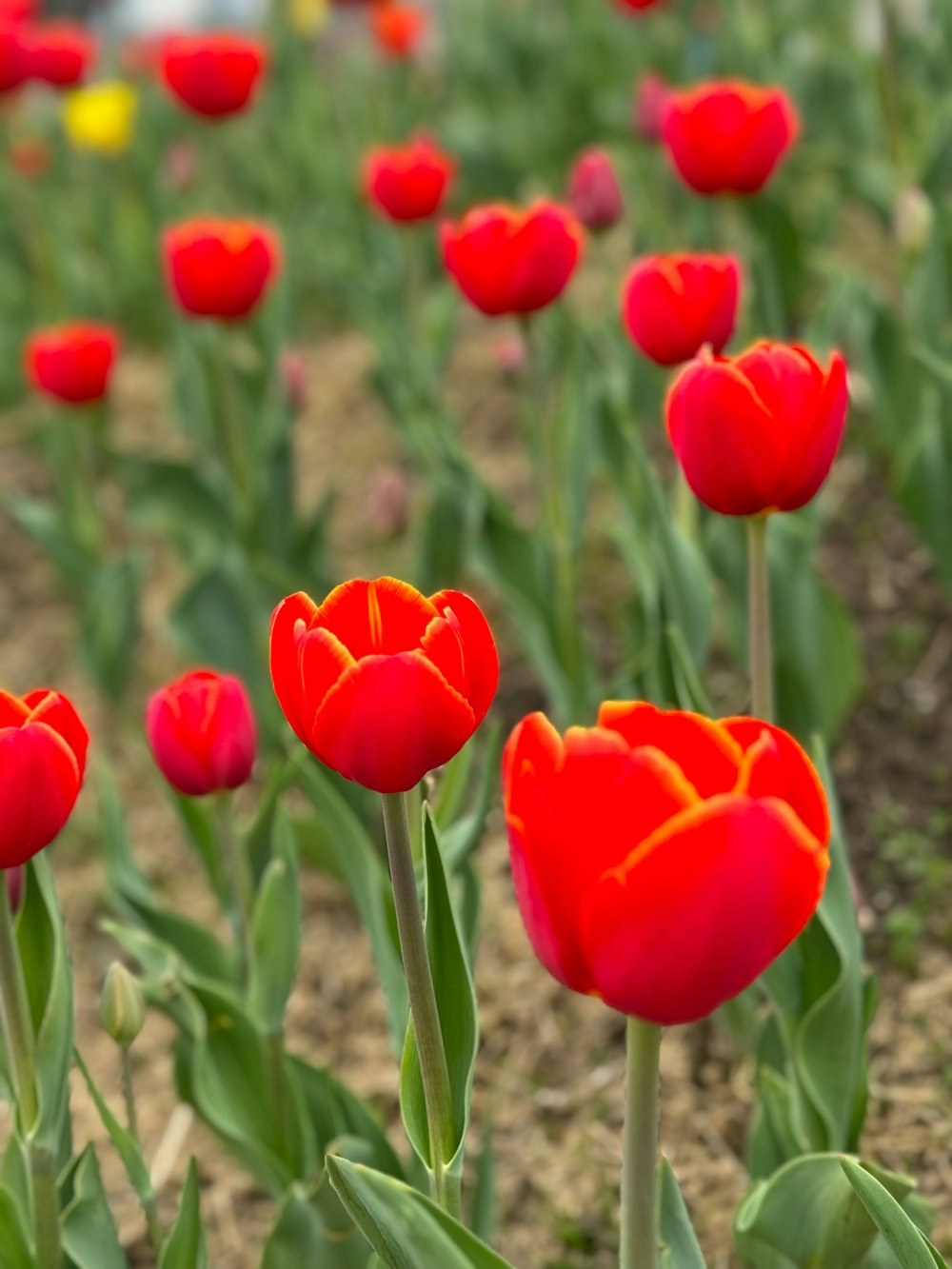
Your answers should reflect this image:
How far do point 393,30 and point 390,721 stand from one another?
3.70m

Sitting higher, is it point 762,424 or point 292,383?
point 762,424

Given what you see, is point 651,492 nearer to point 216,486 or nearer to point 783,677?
point 783,677

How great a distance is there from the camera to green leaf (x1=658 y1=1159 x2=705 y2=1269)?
104cm

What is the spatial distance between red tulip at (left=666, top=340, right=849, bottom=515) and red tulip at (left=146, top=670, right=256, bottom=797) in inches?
18.5

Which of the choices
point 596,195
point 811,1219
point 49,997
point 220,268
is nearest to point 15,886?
point 49,997

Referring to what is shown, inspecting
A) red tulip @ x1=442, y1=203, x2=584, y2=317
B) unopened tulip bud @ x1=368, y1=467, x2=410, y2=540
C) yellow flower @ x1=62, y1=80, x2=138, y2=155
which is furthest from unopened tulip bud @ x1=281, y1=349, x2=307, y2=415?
yellow flower @ x1=62, y1=80, x2=138, y2=155

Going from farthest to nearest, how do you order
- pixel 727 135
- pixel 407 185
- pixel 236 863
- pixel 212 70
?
pixel 212 70 < pixel 407 185 < pixel 727 135 < pixel 236 863

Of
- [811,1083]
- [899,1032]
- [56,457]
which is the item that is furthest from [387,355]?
[811,1083]

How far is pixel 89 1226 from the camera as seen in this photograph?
3.94 feet

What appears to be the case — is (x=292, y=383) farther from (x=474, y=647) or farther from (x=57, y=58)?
(x=474, y=647)

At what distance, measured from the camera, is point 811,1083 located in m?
1.27

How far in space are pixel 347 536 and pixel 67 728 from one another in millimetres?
2139

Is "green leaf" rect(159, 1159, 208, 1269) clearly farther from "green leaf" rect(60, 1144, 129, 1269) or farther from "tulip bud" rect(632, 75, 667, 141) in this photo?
"tulip bud" rect(632, 75, 667, 141)

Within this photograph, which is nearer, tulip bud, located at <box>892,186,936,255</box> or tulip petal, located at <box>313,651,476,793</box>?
tulip petal, located at <box>313,651,476,793</box>
